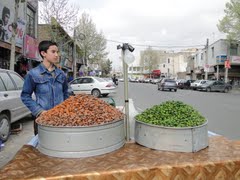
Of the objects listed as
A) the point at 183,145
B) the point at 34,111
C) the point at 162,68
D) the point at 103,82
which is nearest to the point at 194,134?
the point at 183,145

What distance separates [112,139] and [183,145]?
64cm

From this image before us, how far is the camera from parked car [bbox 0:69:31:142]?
6559mm

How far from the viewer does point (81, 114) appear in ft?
8.28

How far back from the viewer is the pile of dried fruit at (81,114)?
2.45 metres

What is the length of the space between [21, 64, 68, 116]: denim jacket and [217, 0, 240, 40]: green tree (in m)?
36.7

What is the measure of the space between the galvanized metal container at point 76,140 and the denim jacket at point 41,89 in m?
0.70

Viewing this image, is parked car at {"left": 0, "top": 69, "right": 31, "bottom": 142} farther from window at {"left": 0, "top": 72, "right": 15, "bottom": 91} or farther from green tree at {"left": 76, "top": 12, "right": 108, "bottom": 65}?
green tree at {"left": 76, "top": 12, "right": 108, "bottom": 65}

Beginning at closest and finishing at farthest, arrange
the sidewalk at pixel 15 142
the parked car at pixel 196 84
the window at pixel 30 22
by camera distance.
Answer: the sidewalk at pixel 15 142 < the window at pixel 30 22 < the parked car at pixel 196 84

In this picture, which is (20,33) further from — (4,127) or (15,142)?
(15,142)

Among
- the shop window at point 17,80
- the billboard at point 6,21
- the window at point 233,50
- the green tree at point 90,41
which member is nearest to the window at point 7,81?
the shop window at point 17,80

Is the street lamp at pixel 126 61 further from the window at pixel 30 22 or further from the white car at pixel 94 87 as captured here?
the white car at pixel 94 87

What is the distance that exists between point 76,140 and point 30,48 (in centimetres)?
1662

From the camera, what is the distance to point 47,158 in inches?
94.3

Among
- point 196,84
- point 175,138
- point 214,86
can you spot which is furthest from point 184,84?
point 175,138
